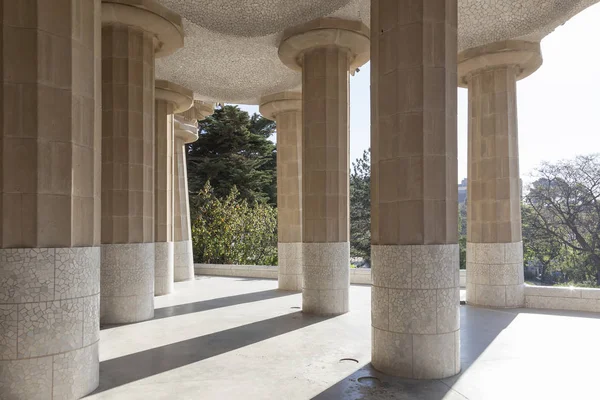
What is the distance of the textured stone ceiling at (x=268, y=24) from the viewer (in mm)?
11164

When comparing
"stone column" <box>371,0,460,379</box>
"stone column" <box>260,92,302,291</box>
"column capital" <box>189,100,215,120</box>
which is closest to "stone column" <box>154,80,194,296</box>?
"stone column" <box>260,92,302,291</box>

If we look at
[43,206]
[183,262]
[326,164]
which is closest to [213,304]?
[326,164]

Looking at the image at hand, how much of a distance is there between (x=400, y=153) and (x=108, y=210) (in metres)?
7.22

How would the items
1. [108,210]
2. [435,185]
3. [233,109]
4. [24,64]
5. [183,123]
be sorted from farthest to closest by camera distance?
[233,109] → [183,123] → [108,210] → [435,185] → [24,64]

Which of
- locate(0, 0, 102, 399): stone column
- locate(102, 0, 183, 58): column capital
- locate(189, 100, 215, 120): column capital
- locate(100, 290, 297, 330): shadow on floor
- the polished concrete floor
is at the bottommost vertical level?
locate(100, 290, 297, 330): shadow on floor

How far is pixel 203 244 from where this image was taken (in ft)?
81.7

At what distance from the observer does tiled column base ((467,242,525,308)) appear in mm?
13117

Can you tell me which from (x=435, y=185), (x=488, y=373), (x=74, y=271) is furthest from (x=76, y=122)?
(x=488, y=373)

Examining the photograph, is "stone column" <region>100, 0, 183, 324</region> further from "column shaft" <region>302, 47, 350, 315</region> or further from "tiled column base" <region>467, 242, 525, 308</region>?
"tiled column base" <region>467, 242, 525, 308</region>

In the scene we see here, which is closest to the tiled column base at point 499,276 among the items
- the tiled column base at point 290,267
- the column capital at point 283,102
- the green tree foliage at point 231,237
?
the tiled column base at point 290,267

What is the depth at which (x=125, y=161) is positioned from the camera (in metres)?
11.1

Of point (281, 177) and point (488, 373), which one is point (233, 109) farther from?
point (488, 373)

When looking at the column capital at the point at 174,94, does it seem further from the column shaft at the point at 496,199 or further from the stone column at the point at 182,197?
the column shaft at the point at 496,199

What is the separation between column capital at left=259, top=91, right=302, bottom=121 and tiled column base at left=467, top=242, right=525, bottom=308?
27.7 feet
